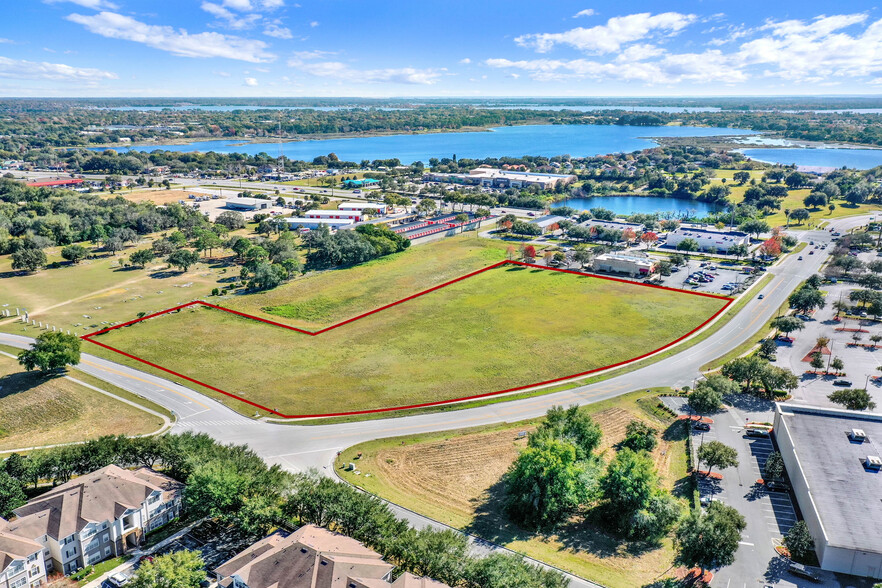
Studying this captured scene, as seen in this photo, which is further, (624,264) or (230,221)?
(230,221)

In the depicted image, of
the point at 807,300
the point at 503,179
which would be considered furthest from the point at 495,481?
the point at 503,179

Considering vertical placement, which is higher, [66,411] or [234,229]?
[234,229]

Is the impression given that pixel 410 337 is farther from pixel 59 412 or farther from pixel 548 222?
pixel 548 222

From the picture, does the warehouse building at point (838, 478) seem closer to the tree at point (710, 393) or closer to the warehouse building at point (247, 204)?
the tree at point (710, 393)

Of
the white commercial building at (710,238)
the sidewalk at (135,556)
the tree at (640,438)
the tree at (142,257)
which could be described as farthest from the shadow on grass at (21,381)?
the white commercial building at (710,238)

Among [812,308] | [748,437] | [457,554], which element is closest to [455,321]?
[748,437]

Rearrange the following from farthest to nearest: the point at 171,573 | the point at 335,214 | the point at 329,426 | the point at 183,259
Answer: the point at 335,214, the point at 183,259, the point at 329,426, the point at 171,573

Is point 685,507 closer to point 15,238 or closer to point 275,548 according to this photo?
point 275,548
